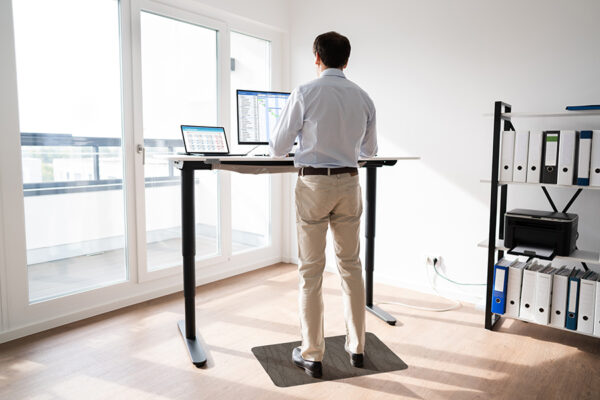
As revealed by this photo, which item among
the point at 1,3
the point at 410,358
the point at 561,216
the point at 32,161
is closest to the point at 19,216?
the point at 32,161

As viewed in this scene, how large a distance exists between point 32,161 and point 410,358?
7.69 ft

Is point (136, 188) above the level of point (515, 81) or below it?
below

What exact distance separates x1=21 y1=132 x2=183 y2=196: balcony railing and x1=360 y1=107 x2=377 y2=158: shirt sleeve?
1.61m

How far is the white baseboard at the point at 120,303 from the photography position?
251 cm

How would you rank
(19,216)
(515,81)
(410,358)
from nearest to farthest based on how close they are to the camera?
(410,358), (19,216), (515,81)

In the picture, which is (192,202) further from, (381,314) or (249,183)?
(249,183)

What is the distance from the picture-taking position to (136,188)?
3.03 metres

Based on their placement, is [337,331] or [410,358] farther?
[337,331]

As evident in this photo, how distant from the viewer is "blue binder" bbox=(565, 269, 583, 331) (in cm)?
241

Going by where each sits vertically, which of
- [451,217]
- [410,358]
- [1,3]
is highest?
[1,3]

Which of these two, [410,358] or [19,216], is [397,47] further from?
[19,216]

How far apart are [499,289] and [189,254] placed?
1795mm

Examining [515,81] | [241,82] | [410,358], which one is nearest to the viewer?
[410,358]

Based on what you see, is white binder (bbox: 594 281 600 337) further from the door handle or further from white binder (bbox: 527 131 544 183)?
the door handle
